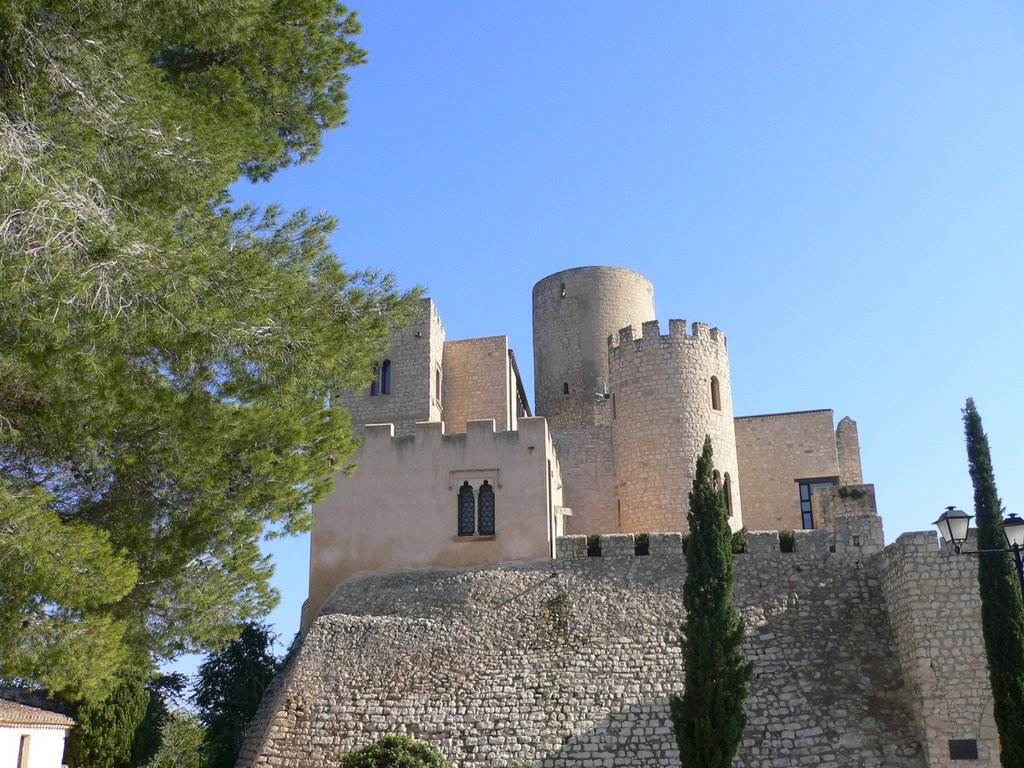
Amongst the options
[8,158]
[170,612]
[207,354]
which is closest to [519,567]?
[170,612]

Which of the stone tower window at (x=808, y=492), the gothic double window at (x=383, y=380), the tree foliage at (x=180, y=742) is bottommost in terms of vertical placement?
the tree foliage at (x=180, y=742)

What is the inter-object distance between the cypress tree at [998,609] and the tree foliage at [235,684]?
554 inches

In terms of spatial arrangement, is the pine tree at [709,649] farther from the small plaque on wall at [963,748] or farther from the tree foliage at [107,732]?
the tree foliage at [107,732]

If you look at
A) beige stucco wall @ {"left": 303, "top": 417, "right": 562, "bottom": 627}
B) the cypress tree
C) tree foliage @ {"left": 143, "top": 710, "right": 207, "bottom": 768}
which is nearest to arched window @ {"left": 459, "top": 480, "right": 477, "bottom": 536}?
beige stucco wall @ {"left": 303, "top": 417, "right": 562, "bottom": 627}

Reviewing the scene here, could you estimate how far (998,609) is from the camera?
568 inches

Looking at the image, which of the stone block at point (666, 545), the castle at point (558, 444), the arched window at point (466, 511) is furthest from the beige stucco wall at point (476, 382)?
the stone block at point (666, 545)

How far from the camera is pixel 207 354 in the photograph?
10039mm

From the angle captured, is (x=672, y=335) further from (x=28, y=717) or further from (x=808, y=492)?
(x=28, y=717)

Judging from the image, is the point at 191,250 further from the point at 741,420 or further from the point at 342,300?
the point at 741,420

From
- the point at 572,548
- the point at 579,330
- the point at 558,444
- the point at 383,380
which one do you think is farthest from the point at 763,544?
the point at 579,330

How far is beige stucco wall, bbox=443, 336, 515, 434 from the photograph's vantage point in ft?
88.4

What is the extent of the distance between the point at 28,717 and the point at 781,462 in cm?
1900

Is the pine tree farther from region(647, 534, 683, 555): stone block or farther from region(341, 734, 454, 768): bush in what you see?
region(341, 734, 454, 768): bush

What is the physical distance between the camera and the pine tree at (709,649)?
47.2 feet
